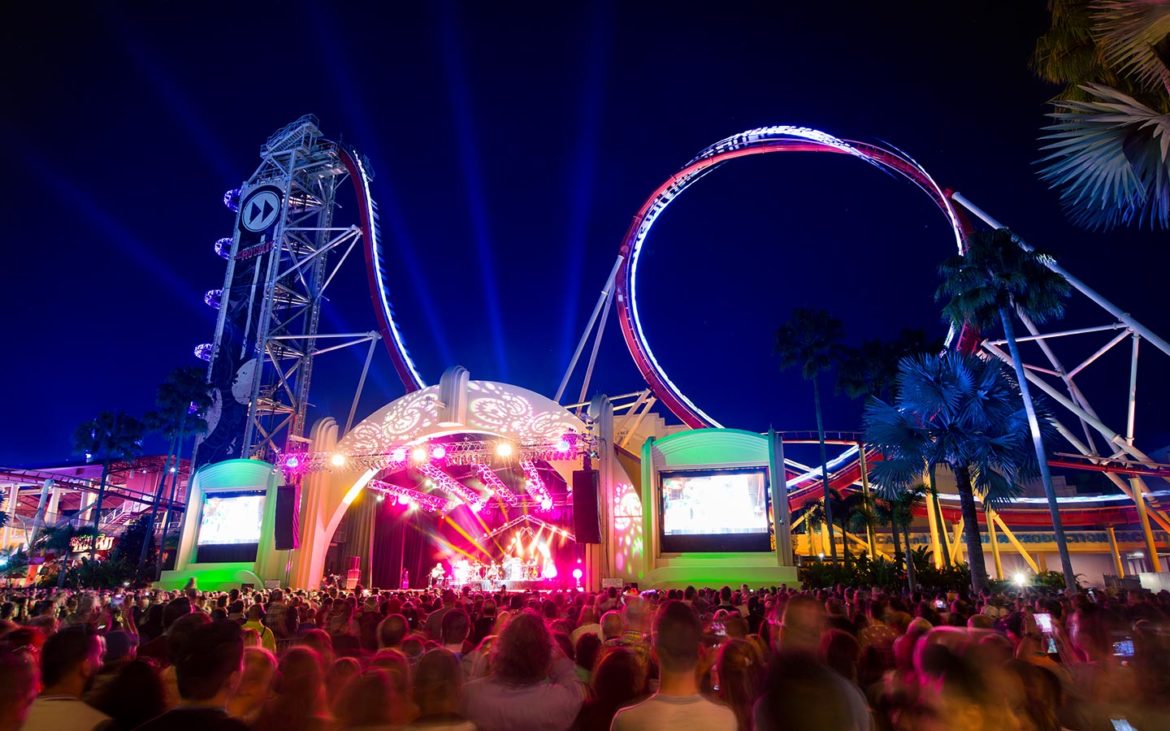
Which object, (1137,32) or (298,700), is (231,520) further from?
(1137,32)

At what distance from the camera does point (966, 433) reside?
58.3ft

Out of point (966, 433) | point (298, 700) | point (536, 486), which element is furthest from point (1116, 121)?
point (536, 486)

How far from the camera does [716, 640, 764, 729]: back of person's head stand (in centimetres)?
342

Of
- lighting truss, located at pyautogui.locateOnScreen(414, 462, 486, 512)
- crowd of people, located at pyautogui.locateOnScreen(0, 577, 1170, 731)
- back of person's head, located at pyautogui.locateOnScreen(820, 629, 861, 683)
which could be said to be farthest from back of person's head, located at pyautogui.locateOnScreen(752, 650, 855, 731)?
lighting truss, located at pyautogui.locateOnScreen(414, 462, 486, 512)

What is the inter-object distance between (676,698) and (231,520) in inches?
1253

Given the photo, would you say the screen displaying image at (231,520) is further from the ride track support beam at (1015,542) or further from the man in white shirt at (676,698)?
the ride track support beam at (1015,542)

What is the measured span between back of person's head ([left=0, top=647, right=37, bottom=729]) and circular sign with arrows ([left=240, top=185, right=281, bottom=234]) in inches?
1776

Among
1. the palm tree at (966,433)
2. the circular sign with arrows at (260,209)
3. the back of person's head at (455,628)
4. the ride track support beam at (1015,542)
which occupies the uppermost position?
the circular sign with arrows at (260,209)

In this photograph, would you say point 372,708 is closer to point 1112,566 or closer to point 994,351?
point 994,351

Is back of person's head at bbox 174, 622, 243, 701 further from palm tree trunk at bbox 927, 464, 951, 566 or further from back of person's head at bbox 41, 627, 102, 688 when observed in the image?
palm tree trunk at bbox 927, 464, 951, 566

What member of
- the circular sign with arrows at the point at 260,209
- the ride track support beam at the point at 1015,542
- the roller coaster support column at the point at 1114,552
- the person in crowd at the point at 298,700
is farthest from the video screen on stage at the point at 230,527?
the roller coaster support column at the point at 1114,552

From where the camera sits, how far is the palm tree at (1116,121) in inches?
265

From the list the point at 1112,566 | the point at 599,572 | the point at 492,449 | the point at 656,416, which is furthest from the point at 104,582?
the point at 1112,566

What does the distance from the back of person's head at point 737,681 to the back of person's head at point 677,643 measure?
0.68 metres
